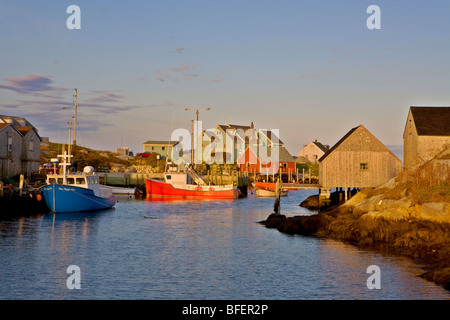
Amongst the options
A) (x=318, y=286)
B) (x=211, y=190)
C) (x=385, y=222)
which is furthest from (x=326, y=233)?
(x=211, y=190)

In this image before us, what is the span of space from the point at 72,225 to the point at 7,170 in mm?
23003

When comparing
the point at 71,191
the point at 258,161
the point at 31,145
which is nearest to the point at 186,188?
the point at 31,145

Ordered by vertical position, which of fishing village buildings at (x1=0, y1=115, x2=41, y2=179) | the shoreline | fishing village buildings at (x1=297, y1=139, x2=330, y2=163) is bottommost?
the shoreline

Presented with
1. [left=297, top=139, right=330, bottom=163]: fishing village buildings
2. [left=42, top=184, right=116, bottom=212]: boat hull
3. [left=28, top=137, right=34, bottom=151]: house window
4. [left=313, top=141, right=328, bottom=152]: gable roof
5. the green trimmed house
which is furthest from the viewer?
[left=313, top=141, right=328, bottom=152]: gable roof

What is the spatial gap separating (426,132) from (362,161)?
248 inches

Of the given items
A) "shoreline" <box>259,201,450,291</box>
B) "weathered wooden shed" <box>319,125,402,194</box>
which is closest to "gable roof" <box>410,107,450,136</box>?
"weathered wooden shed" <box>319,125,402,194</box>

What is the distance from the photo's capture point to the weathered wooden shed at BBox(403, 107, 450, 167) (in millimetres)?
45781

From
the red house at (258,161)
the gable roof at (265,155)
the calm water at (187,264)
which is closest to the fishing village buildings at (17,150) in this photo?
the calm water at (187,264)

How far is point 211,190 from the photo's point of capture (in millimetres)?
71688

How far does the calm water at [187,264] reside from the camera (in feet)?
68.7

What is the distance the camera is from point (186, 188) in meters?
71.5

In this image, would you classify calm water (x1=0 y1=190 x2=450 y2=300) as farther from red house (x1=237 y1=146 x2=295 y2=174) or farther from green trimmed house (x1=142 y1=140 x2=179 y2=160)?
green trimmed house (x1=142 y1=140 x2=179 y2=160)

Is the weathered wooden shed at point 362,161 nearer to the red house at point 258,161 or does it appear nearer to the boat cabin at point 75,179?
the boat cabin at point 75,179

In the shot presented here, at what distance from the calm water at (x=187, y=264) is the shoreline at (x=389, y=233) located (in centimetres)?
97
